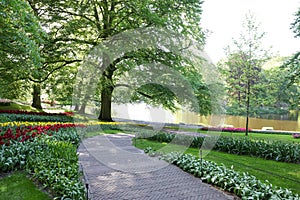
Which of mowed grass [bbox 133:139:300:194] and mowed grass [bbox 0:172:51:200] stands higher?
mowed grass [bbox 133:139:300:194]

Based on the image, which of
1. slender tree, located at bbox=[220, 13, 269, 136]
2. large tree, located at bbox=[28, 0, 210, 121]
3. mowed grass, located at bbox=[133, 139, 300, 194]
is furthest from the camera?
slender tree, located at bbox=[220, 13, 269, 136]

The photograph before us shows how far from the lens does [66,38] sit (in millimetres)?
13672

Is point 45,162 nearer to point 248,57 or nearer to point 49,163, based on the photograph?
point 49,163

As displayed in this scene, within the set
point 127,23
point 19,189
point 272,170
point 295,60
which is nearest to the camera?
point 19,189

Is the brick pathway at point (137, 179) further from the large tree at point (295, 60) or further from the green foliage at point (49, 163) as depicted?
the large tree at point (295, 60)

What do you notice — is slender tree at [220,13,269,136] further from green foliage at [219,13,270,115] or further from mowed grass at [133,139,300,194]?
mowed grass at [133,139,300,194]

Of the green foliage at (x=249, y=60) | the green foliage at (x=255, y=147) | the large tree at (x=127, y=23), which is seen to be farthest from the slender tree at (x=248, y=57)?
the green foliage at (x=255, y=147)

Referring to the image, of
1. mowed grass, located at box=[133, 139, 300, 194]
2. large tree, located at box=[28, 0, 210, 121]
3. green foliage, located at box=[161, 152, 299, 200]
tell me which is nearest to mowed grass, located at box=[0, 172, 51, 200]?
green foliage, located at box=[161, 152, 299, 200]

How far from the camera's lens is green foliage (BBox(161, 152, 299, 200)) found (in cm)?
388

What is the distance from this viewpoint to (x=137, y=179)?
473 centimetres

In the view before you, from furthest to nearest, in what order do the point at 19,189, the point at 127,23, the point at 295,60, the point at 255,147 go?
1. the point at 127,23
2. the point at 295,60
3. the point at 255,147
4. the point at 19,189

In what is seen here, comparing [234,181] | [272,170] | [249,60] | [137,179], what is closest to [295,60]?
[249,60]

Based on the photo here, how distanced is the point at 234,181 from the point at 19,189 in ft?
12.0

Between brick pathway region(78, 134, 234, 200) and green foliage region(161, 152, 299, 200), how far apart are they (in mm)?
171
